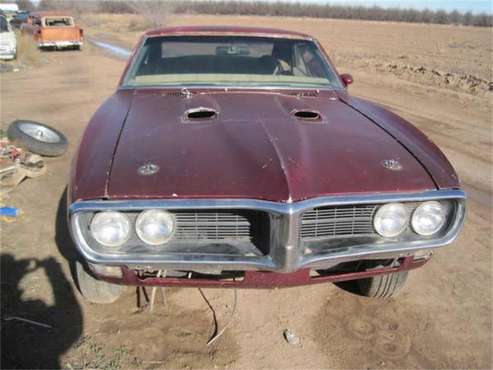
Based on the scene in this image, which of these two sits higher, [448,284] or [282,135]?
[282,135]

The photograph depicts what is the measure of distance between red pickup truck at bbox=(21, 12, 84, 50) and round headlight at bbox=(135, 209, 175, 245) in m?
19.9

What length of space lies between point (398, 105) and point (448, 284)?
6661 mm

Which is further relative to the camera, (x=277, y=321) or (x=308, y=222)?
(x=277, y=321)

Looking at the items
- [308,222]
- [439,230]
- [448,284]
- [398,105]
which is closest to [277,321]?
[308,222]

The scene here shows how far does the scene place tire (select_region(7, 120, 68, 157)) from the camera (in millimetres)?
5613

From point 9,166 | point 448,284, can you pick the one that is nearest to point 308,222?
point 448,284

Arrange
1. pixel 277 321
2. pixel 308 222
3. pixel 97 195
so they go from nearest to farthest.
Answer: pixel 97 195, pixel 308 222, pixel 277 321

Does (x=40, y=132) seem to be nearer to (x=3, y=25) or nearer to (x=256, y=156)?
(x=256, y=156)

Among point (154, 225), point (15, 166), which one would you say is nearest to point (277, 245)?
point (154, 225)

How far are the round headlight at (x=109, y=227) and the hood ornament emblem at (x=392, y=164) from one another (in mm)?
1382

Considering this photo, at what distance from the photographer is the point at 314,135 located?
2752mm

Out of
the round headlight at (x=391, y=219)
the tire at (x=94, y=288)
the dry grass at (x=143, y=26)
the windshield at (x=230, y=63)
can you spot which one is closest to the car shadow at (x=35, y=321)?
the tire at (x=94, y=288)

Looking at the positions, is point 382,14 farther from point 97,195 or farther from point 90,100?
point 97,195

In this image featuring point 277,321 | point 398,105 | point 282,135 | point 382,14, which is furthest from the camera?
point 382,14
